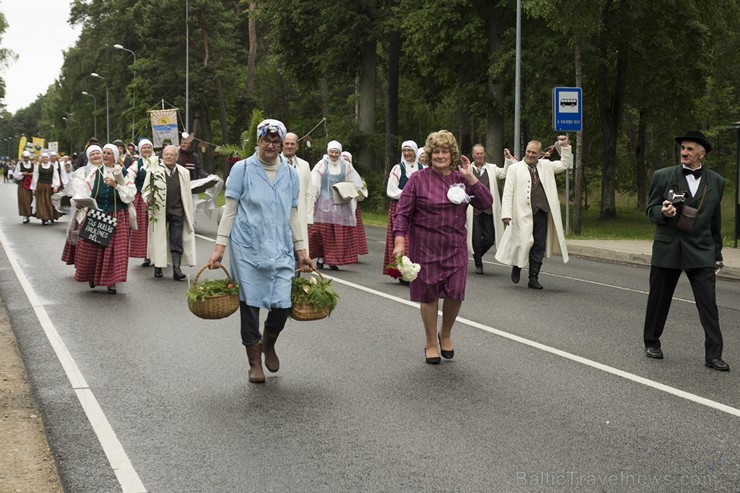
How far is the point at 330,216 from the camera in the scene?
15.7m

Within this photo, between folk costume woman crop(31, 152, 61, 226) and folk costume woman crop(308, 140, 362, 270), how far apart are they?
12890 millimetres

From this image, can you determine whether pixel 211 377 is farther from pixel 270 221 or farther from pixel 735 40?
pixel 735 40

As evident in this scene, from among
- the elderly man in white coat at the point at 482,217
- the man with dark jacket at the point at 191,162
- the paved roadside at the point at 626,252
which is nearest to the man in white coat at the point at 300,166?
the elderly man in white coat at the point at 482,217

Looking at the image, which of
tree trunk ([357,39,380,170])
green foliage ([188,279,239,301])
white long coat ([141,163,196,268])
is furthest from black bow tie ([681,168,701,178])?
tree trunk ([357,39,380,170])

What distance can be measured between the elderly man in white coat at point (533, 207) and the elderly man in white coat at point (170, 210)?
14.2 ft

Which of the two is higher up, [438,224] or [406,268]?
[438,224]

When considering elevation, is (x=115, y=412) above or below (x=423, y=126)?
below

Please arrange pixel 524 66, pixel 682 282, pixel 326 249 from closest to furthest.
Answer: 1. pixel 682 282
2. pixel 326 249
3. pixel 524 66

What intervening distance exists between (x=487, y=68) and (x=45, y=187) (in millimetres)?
14772

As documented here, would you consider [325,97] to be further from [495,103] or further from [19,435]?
[19,435]

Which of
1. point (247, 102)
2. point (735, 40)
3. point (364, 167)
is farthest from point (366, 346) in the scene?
point (247, 102)

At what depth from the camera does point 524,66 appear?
30.5 m

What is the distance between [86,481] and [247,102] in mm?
54893

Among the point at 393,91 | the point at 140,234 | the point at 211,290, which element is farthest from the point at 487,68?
the point at 211,290
